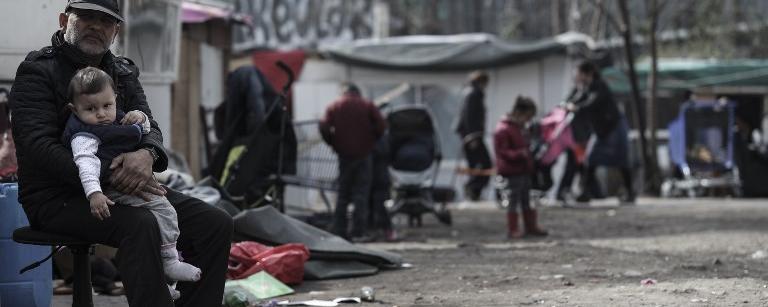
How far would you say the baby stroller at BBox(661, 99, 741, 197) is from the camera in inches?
869

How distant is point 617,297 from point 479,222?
807 centimetres

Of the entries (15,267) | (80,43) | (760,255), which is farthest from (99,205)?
(760,255)

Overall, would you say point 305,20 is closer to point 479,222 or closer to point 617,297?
point 479,222

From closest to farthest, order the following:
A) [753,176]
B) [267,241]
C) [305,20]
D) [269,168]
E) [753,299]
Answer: [753,299]
[267,241]
[269,168]
[753,176]
[305,20]

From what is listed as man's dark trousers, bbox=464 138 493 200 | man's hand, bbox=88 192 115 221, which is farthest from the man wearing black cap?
man's dark trousers, bbox=464 138 493 200

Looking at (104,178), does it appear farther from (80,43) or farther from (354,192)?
(354,192)

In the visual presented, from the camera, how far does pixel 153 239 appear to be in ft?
19.8

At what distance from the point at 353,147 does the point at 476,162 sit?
293 inches

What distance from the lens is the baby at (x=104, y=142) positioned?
5988 mm

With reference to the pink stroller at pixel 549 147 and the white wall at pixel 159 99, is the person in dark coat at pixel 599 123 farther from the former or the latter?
the white wall at pixel 159 99

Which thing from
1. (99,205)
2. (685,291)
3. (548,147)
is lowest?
(685,291)

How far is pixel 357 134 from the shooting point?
13391mm

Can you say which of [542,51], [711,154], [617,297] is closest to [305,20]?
[542,51]

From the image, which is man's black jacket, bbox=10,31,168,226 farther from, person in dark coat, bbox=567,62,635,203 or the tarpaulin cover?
person in dark coat, bbox=567,62,635,203
